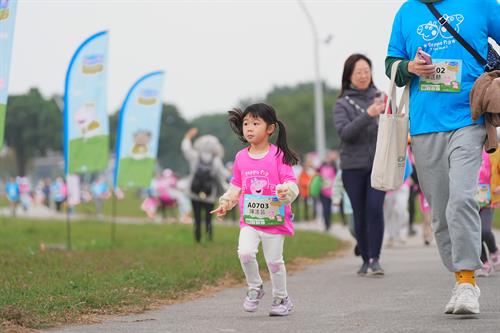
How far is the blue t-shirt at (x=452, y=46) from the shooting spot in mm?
7047

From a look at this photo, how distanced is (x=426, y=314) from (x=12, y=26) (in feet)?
19.2

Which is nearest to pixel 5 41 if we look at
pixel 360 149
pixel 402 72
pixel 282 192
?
pixel 360 149

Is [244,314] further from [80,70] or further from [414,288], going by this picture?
[80,70]

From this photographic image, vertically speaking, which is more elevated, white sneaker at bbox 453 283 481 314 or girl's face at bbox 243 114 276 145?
girl's face at bbox 243 114 276 145

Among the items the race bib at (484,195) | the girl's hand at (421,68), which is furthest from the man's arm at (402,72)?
the race bib at (484,195)

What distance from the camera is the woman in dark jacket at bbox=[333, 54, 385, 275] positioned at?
10.7 m

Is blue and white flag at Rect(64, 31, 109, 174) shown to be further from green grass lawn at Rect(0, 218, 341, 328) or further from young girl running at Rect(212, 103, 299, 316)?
young girl running at Rect(212, 103, 299, 316)

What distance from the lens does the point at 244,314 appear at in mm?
7805

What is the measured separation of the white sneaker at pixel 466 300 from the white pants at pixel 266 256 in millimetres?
1345

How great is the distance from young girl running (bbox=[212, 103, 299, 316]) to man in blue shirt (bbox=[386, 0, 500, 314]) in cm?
98

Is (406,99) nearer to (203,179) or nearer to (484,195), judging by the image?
(484,195)

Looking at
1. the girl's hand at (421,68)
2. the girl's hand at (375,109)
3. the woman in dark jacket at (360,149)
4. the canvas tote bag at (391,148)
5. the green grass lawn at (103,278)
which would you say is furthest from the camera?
the woman in dark jacket at (360,149)

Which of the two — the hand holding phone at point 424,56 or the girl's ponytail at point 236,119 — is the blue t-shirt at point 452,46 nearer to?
the hand holding phone at point 424,56

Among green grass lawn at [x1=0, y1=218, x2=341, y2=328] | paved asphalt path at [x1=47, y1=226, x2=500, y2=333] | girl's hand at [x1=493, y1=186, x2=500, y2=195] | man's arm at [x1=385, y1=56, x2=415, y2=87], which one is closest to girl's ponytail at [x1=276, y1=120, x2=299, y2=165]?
man's arm at [x1=385, y1=56, x2=415, y2=87]
